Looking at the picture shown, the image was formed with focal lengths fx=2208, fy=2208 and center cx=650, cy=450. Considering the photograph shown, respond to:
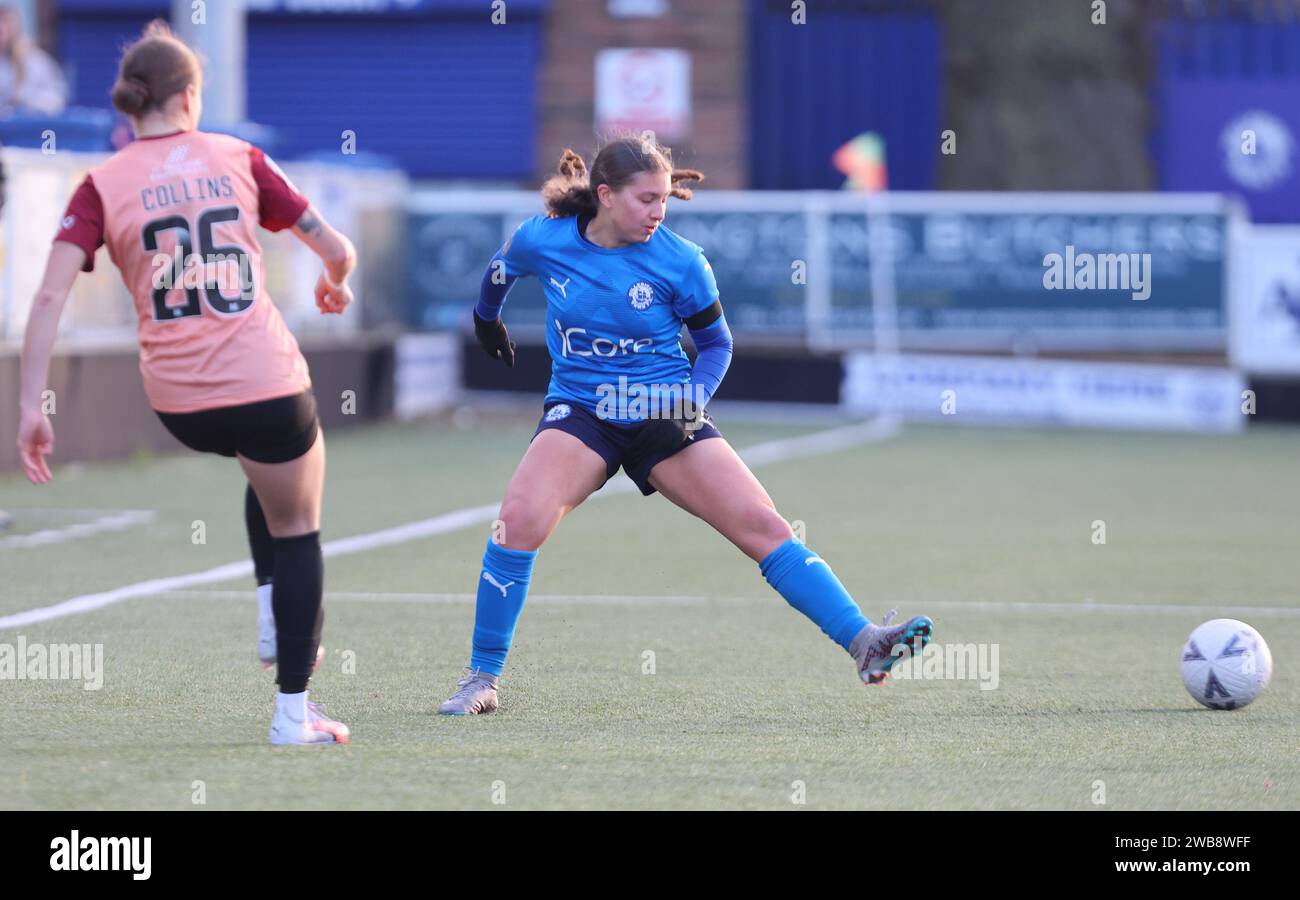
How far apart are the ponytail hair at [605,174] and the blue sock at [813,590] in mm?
1115

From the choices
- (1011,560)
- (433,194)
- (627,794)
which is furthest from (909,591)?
(433,194)

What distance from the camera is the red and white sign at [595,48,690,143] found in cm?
2539

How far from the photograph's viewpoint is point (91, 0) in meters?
25.8

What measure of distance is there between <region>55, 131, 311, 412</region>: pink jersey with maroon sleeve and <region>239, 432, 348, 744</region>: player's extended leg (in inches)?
8.6

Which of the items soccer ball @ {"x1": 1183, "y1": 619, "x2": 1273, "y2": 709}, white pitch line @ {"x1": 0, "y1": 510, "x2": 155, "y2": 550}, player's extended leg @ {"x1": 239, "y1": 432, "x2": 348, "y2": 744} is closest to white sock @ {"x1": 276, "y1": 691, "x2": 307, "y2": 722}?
player's extended leg @ {"x1": 239, "y1": 432, "x2": 348, "y2": 744}

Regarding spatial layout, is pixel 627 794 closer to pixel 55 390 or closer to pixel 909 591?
pixel 909 591

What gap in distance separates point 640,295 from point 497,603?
102 centimetres

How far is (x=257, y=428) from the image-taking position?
18.5ft

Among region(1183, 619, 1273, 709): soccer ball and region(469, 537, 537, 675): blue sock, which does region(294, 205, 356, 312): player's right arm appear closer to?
region(469, 537, 537, 675): blue sock

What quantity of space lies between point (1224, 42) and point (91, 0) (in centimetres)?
1348

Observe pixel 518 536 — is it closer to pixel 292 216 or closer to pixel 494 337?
pixel 494 337

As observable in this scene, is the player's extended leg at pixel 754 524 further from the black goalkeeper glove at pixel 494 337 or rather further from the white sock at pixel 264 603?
the white sock at pixel 264 603

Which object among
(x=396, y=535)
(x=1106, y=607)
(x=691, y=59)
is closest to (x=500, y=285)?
(x=1106, y=607)

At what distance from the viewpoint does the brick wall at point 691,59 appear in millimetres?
25359
